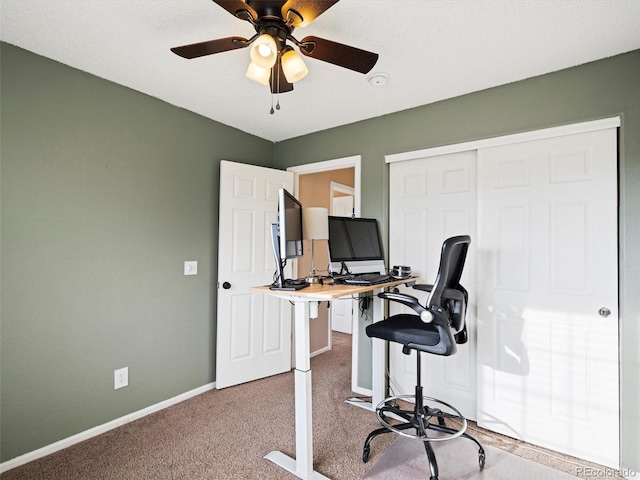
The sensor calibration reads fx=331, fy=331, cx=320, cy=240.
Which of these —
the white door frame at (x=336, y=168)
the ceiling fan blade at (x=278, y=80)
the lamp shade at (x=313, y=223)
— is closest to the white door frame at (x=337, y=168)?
the white door frame at (x=336, y=168)

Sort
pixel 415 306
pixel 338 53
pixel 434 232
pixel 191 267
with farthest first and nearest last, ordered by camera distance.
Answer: pixel 191 267 → pixel 434 232 → pixel 415 306 → pixel 338 53

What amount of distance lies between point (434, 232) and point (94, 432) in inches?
110

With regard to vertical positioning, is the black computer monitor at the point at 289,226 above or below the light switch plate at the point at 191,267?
above

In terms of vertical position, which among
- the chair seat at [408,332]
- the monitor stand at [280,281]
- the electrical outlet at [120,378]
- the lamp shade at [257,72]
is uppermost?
the lamp shade at [257,72]

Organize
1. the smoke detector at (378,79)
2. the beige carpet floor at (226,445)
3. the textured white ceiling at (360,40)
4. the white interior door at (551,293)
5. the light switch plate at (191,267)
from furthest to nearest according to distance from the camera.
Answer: the light switch plate at (191,267)
the smoke detector at (378,79)
the white interior door at (551,293)
the beige carpet floor at (226,445)
the textured white ceiling at (360,40)

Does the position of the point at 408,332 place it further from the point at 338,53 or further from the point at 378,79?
the point at 378,79

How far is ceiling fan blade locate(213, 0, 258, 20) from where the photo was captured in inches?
49.0

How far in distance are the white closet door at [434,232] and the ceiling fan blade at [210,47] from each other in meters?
1.73

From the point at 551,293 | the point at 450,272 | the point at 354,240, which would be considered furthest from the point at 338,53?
the point at 551,293

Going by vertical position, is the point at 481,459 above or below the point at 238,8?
below

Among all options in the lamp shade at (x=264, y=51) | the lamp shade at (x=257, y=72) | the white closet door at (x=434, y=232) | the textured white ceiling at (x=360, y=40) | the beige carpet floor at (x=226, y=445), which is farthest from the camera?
the white closet door at (x=434, y=232)

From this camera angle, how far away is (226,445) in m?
2.10

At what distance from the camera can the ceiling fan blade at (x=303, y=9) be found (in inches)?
50.3

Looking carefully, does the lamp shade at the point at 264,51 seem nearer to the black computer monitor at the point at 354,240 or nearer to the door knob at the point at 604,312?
the black computer monitor at the point at 354,240
